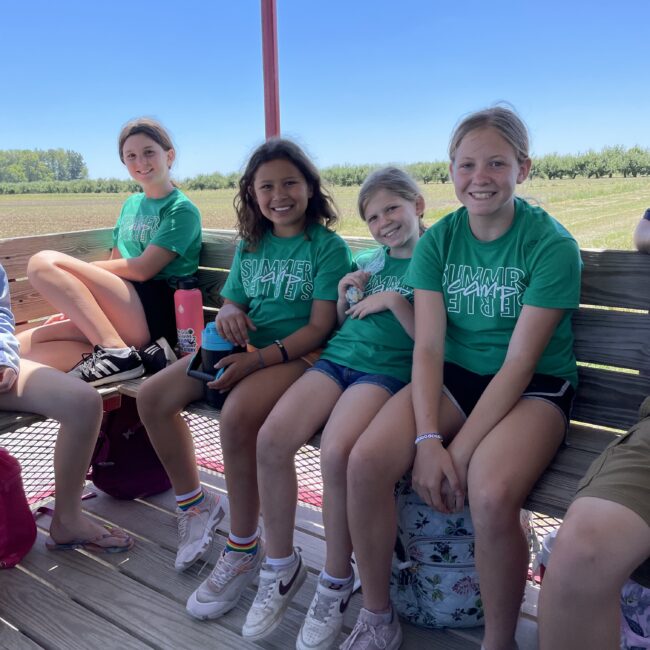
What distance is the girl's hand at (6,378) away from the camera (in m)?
1.86

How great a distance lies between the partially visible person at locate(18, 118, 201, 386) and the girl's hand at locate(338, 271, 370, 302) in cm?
78

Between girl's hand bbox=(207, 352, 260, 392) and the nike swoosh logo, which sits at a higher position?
girl's hand bbox=(207, 352, 260, 392)

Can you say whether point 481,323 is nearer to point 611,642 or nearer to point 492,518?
point 492,518

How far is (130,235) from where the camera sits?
2592 mm

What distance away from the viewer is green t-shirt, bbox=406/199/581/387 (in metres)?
1.53

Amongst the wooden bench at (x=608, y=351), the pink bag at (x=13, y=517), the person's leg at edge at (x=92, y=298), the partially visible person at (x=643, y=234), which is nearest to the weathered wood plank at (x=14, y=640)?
the pink bag at (x=13, y=517)

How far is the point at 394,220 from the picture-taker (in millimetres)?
1868

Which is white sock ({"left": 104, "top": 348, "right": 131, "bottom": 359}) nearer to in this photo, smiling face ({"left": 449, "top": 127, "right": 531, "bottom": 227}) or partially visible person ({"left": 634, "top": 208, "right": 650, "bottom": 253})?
smiling face ({"left": 449, "top": 127, "right": 531, "bottom": 227})

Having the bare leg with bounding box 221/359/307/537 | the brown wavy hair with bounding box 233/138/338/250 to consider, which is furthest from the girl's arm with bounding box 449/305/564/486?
the brown wavy hair with bounding box 233/138/338/250

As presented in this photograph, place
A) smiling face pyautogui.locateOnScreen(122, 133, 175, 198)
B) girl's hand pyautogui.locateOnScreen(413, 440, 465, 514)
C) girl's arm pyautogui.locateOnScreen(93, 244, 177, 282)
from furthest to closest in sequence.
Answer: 1. smiling face pyautogui.locateOnScreen(122, 133, 175, 198)
2. girl's arm pyautogui.locateOnScreen(93, 244, 177, 282)
3. girl's hand pyautogui.locateOnScreen(413, 440, 465, 514)

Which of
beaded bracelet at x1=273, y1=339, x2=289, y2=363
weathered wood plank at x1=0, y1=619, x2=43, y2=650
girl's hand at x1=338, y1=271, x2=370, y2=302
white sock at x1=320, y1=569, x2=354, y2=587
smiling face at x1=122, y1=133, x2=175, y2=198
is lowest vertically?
weathered wood plank at x1=0, y1=619, x2=43, y2=650

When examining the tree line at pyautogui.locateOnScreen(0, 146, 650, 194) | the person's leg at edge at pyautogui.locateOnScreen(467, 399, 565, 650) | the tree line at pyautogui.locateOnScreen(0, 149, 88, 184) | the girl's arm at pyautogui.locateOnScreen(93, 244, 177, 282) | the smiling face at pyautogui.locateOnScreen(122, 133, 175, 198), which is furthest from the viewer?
the tree line at pyautogui.locateOnScreen(0, 149, 88, 184)

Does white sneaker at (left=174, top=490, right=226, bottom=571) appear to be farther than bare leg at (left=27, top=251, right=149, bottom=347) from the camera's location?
No

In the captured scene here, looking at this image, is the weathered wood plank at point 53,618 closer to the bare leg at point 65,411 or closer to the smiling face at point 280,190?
the bare leg at point 65,411
